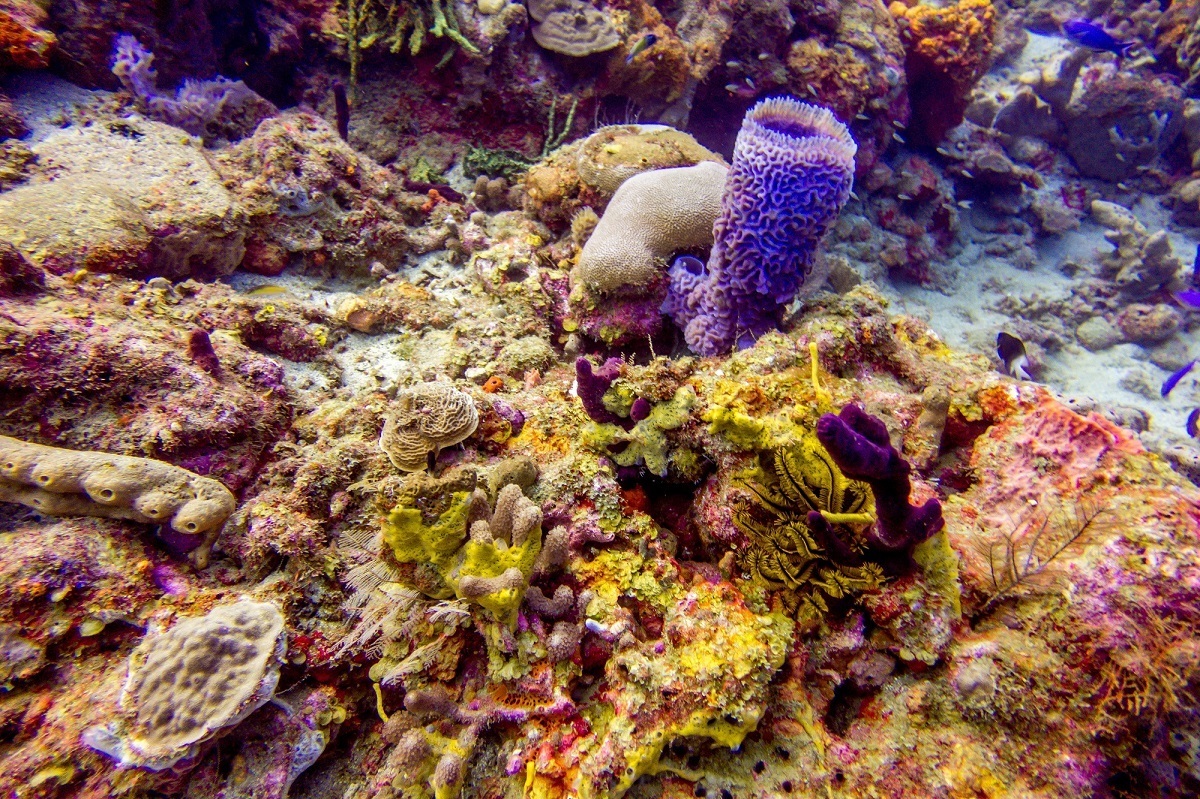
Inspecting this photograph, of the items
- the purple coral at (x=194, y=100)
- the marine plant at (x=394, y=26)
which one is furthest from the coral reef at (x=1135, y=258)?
the purple coral at (x=194, y=100)

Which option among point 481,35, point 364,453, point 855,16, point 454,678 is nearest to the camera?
point 454,678

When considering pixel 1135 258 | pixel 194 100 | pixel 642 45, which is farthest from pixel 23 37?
pixel 1135 258

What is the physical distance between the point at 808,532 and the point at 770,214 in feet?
6.57

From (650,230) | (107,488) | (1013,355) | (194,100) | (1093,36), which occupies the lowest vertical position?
(107,488)

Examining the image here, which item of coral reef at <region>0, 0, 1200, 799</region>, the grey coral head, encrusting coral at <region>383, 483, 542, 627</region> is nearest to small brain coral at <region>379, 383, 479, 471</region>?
coral reef at <region>0, 0, 1200, 799</region>

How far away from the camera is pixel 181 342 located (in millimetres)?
2822

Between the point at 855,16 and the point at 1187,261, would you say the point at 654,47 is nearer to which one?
the point at 855,16

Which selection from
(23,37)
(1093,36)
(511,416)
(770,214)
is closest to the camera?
(511,416)

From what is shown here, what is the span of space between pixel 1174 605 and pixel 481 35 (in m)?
6.82

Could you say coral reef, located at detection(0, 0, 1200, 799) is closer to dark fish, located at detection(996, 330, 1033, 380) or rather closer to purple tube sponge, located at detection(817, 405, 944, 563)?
purple tube sponge, located at detection(817, 405, 944, 563)

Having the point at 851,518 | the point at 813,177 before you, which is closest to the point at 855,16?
the point at 813,177

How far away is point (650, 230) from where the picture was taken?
12.5 ft

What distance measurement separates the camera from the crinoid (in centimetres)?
200

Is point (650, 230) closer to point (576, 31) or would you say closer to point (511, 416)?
point (511, 416)
